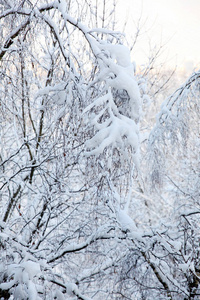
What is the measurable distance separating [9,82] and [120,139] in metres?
1.94

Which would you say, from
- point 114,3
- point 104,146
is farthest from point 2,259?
point 114,3

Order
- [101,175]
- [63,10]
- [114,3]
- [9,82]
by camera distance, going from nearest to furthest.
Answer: [101,175]
[63,10]
[9,82]
[114,3]

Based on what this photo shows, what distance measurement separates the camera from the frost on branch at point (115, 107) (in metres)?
1.93

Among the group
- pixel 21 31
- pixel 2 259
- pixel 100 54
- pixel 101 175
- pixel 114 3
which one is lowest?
pixel 2 259

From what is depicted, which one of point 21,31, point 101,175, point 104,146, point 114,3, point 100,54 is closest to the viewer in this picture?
point 104,146

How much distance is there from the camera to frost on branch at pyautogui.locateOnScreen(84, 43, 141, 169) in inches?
76.1

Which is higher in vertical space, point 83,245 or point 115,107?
point 115,107

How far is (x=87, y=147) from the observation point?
1.96 meters

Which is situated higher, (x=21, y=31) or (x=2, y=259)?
(x=21, y=31)

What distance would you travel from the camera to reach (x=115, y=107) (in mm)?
2045

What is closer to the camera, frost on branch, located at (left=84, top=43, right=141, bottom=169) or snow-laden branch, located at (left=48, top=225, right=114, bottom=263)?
frost on branch, located at (left=84, top=43, right=141, bottom=169)

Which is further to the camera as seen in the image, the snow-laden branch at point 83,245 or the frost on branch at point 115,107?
the snow-laden branch at point 83,245

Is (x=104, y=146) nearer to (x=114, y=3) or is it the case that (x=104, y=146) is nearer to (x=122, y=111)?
(x=122, y=111)

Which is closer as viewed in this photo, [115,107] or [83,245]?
[115,107]
